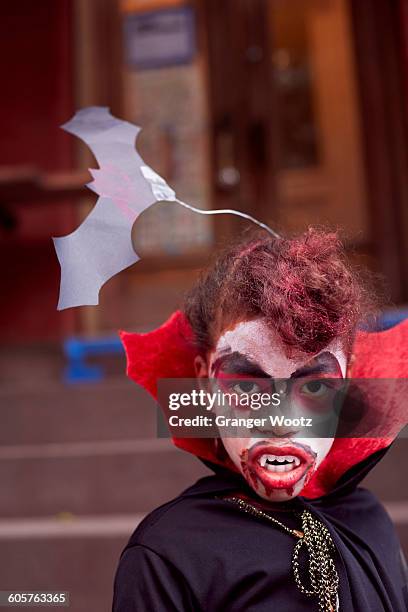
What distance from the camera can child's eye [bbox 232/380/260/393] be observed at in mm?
624

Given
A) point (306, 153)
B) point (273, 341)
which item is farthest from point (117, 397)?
point (306, 153)

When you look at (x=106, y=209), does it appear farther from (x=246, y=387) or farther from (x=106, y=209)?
(x=246, y=387)

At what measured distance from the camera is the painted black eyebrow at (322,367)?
2.05 ft

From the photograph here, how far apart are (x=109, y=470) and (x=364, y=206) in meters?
1.84

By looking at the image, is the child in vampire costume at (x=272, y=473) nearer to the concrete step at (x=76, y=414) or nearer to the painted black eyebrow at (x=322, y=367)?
the painted black eyebrow at (x=322, y=367)

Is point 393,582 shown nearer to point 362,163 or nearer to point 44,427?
point 44,427

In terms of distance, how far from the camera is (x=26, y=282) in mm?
2477

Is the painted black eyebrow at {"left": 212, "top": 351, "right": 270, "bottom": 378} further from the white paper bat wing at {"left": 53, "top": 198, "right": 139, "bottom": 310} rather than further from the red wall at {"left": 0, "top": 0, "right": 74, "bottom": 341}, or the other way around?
the red wall at {"left": 0, "top": 0, "right": 74, "bottom": 341}

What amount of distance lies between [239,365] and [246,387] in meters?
0.02

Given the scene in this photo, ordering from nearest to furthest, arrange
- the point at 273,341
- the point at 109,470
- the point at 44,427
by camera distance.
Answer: the point at 273,341 → the point at 109,470 → the point at 44,427

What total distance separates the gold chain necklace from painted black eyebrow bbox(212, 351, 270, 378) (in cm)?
14

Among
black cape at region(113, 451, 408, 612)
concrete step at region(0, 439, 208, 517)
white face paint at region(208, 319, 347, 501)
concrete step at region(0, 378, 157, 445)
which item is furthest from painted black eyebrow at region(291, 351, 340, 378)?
concrete step at region(0, 378, 157, 445)

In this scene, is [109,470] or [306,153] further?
[306,153]

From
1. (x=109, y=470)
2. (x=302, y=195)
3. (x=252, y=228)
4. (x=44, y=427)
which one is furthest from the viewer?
(x=302, y=195)
